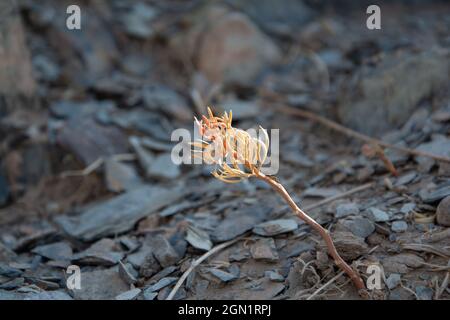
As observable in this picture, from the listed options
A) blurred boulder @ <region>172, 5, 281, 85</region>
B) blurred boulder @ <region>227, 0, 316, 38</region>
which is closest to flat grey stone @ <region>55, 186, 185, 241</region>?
blurred boulder @ <region>172, 5, 281, 85</region>

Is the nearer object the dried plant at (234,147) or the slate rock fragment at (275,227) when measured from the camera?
the dried plant at (234,147)

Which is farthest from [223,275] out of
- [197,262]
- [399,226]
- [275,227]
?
[399,226]

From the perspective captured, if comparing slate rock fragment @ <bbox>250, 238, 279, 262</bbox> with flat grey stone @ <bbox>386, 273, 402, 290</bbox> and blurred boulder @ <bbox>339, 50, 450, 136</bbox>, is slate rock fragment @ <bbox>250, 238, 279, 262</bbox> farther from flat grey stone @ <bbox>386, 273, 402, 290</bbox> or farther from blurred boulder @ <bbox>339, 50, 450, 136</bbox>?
blurred boulder @ <bbox>339, 50, 450, 136</bbox>

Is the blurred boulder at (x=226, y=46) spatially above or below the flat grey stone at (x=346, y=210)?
above

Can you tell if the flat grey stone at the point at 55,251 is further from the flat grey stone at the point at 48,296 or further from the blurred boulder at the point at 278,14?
the blurred boulder at the point at 278,14

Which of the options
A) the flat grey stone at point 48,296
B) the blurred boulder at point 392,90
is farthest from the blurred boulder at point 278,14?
the flat grey stone at point 48,296

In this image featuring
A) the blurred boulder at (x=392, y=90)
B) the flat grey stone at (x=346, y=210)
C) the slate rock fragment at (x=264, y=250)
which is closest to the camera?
the slate rock fragment at (x=264, y=250)

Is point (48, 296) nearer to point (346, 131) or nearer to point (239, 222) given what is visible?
point (239, 222)

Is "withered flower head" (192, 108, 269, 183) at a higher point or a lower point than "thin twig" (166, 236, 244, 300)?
higher

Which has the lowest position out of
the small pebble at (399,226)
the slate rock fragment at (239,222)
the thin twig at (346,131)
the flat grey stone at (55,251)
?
the flat grey stone at (55,251)

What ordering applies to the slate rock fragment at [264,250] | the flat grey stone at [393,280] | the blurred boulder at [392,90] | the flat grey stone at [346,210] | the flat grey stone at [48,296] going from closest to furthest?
the flat grey stone at [393,280]
the flat grey stone at [48,296]
the slate rock fragment at [264,250]
the flat grey stone at [346,210]
the blurred boulder at [392,90]
